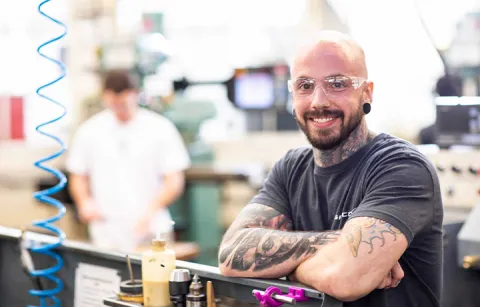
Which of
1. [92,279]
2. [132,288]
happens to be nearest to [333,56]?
[132,288]

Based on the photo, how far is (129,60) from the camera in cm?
626

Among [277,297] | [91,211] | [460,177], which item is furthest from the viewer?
[91,211]

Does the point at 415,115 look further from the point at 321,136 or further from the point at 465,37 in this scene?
the point at 321,136

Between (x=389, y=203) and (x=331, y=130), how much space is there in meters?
0.30

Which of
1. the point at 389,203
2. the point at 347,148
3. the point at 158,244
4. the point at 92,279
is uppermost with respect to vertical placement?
the point at 347,148

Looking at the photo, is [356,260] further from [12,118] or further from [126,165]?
[12,118]

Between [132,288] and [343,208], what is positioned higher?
Answer: [343,208]

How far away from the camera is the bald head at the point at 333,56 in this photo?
80.1 inches

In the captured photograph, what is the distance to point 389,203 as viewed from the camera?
182 cm

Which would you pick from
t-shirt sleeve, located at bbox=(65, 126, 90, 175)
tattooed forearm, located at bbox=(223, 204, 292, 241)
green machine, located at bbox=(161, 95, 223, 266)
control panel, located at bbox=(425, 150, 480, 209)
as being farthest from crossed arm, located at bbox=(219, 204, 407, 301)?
green machine, located at bbox=(161, 95, 223, 266)

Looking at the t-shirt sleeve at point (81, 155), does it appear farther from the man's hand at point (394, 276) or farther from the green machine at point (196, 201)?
the man's hand at point (394, 276)

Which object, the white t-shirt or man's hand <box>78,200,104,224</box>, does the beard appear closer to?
the white t-shirt

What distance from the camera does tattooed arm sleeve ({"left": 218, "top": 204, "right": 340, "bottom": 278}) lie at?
184cm

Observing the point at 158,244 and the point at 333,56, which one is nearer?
the point at 158,244
